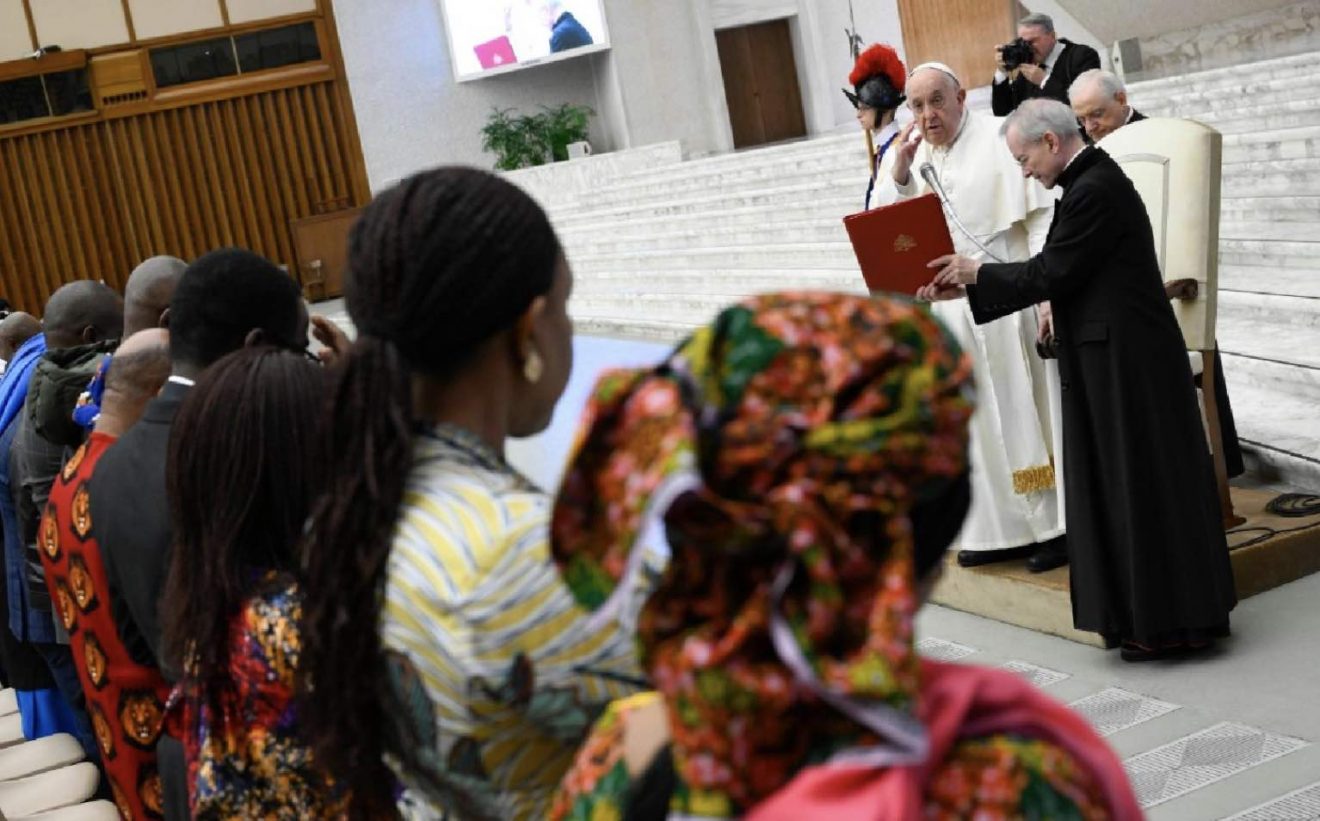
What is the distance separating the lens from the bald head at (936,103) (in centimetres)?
491

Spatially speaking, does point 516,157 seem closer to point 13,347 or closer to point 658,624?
point 13,347

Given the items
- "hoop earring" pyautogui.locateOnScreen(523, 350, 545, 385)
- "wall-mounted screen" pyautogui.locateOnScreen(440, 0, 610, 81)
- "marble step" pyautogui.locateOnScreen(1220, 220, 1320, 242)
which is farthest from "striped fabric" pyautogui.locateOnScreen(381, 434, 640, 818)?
"wall-mounted screen" pyautogui.locateOnScreen(440, 0, 610, 81)

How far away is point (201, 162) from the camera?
19.9 meters

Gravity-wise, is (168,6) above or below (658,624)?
above

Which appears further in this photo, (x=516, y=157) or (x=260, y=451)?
(x=516, y=157)

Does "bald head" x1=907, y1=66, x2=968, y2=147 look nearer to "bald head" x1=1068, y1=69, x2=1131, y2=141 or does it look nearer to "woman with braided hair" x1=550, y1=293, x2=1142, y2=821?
"bald head" x1=1068, y1=69, x2=1131, y2=141

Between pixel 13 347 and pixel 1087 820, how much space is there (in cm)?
529

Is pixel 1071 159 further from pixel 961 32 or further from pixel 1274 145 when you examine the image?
pixel 961 32

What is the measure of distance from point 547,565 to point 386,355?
0.25 meters

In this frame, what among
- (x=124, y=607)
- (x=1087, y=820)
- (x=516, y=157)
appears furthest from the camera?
(x=516, y=157)

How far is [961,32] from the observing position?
14617mm

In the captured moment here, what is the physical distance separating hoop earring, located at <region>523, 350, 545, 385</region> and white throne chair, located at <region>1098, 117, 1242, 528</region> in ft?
11.6

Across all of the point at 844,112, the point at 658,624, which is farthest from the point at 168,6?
the point at 658,624

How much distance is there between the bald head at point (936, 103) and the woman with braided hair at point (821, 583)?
160 inches
